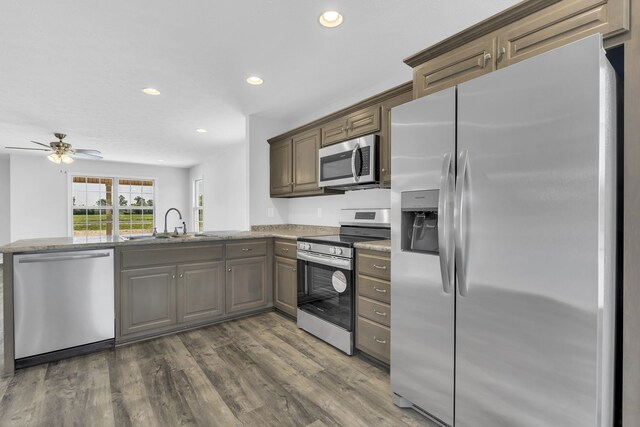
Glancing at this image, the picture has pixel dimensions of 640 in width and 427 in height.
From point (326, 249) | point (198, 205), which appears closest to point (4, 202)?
point (198, 205)

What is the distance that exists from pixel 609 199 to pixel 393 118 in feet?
3.73

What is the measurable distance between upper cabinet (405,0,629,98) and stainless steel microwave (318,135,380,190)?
844 mm

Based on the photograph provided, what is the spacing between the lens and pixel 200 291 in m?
3.25

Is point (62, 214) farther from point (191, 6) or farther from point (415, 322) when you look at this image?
point (415, 322)

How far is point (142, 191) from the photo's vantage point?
8570 mm

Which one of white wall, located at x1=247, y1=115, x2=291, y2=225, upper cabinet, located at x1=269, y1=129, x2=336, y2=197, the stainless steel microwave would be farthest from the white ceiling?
the stainless steel microwave

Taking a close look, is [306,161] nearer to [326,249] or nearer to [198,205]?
[326,249]

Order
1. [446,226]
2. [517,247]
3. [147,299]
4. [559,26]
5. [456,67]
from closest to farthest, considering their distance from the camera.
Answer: [517,247], [559,26], [446,226], [456,67], [147,299]

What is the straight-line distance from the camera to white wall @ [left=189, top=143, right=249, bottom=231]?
633cm

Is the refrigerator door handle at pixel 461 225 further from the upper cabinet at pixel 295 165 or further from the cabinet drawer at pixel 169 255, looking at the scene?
the cabinet drawer at pixel 169 255

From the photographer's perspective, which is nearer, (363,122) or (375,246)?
(375,246)

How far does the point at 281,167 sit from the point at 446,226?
2991 mm

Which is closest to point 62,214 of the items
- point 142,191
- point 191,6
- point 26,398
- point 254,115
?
point 142,191

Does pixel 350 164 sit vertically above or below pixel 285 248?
above
